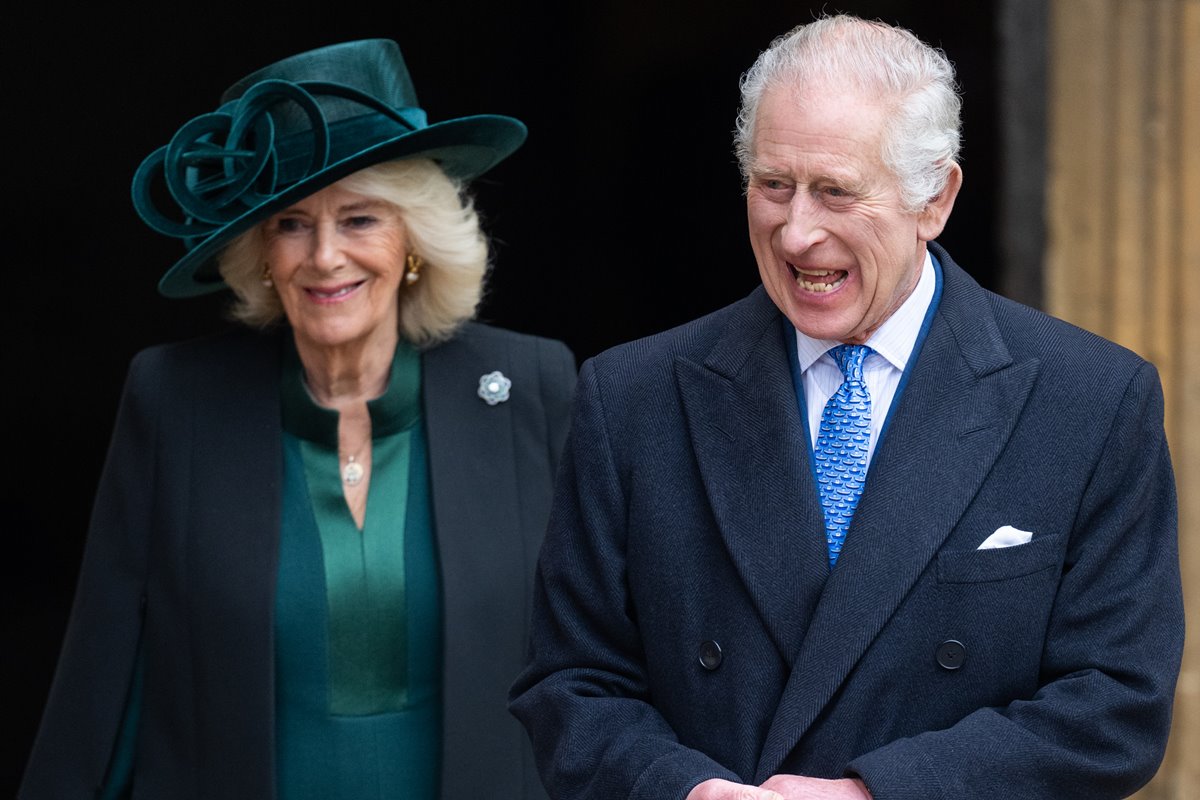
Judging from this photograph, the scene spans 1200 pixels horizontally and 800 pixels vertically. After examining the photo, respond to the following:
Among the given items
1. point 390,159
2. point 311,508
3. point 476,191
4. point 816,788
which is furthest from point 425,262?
point 816,788

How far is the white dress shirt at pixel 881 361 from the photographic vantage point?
8.03 feet

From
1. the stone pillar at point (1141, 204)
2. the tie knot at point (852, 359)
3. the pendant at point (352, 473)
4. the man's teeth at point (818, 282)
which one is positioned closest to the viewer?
the man's teeth at point (818, 282)

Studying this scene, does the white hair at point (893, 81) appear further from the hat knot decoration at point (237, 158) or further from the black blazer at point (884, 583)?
the hat knot decoration at point (237, 158)

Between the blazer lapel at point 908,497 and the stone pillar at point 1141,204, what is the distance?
1.90 m

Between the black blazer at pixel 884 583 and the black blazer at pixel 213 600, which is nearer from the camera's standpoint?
the black blazer at pixel 884 583

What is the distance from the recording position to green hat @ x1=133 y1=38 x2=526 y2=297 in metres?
3.24

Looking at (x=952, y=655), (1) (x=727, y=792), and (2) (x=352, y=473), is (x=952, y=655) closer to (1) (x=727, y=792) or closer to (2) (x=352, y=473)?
(1) (x=727, y=792)

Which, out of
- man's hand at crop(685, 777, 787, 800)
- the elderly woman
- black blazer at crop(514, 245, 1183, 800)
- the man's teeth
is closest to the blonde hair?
the elderly woman

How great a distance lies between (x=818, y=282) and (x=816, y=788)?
63 cm

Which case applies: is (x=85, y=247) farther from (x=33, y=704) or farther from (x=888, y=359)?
(x=888, y=359)

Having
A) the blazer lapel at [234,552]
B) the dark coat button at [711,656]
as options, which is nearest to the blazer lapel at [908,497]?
the dark coat button at [711,656]

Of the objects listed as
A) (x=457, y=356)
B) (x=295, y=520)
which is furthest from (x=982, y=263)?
(x=295, y=520)

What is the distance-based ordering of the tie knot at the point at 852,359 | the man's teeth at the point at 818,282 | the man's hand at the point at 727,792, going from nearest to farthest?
the man's hand at the point at 727,792, the man's teeth at the point at 818,282, the tie knot at the point at 852,359

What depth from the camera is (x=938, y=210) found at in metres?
2.40
